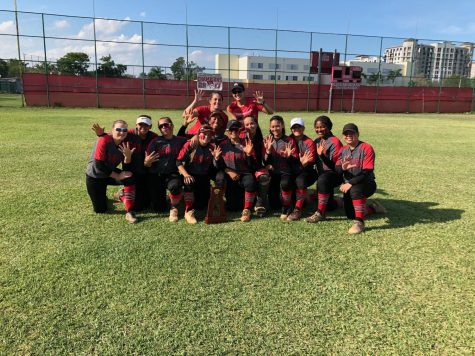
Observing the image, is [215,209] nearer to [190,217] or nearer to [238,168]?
[190,217]

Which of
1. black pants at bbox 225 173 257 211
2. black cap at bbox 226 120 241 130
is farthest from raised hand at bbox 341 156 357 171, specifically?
black cap at bbox 226 120 241 130

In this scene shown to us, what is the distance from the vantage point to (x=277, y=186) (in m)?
5.02

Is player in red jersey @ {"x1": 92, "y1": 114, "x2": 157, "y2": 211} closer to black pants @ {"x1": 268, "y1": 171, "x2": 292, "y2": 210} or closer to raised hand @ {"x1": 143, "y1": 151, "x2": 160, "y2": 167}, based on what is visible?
raised hand @ {"x1": 143, "y1": 151, "x2": 160, "y2": 167}

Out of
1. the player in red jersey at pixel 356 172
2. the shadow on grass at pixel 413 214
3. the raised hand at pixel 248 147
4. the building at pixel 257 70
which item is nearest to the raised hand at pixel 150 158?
the raised hand at pixel 248 147

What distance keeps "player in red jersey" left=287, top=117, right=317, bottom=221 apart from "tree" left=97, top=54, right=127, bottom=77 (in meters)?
24.2

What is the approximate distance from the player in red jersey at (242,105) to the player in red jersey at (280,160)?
721mm

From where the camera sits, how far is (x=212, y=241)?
13.0 ft

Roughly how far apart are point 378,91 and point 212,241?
2999 cm

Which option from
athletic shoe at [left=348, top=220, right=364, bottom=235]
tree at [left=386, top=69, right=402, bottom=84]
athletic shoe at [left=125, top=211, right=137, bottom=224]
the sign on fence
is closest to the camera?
athletic shoe at [left=348, top=220, right=364, bottom=235]

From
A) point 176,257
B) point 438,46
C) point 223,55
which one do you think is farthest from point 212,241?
point 438,46

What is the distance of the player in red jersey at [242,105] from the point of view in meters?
5.54

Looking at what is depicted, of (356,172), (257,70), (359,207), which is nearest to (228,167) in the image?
(356,172)

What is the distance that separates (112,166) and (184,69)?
78.0 feet

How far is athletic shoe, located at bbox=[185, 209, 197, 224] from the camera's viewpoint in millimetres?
4520
